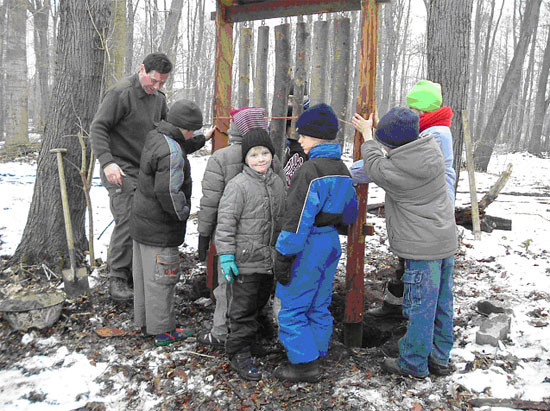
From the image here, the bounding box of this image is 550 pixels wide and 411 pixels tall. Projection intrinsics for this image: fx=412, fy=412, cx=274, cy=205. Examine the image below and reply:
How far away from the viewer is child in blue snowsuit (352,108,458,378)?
2.67 metres

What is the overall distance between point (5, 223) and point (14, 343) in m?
2.63

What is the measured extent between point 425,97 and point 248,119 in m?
1.45

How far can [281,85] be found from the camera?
414 cm

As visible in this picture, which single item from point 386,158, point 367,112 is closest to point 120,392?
point 386,158

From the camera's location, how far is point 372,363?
317 centimetres

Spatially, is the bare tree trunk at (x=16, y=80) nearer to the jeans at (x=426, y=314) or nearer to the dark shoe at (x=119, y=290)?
the dark shoe at (x=119, y=290)

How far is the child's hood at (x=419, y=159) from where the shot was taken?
2.63 meters

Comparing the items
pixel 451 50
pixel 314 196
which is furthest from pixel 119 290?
pixel 451 50

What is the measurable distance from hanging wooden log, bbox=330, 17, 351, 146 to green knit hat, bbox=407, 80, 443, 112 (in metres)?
0.60

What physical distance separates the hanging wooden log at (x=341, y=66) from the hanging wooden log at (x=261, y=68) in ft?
2.79

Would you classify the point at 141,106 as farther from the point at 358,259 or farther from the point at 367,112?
the point at 358,259

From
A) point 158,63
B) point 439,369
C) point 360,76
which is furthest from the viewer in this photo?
point 158,63

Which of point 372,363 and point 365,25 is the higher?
point 365,25

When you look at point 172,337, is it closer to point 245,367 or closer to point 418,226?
point 245,367
